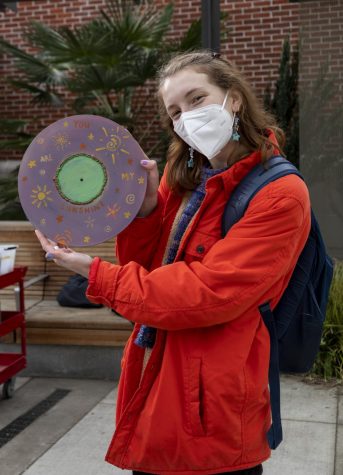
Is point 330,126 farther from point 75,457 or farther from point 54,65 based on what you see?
point 54,65

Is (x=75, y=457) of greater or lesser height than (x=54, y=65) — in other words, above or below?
below

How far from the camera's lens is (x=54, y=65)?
9.30 metres

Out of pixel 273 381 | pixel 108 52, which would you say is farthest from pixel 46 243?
pixel 108 52

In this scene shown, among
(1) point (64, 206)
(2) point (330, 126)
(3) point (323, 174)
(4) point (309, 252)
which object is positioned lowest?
(3) point (323, 174)

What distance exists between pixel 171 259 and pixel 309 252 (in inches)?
14.0

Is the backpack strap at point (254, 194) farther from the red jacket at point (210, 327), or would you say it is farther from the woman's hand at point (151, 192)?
the woman's hand at point (151, 192)

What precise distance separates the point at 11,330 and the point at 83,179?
2.85m

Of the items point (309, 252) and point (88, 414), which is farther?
point (88, 414)

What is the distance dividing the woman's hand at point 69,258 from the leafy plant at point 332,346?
3.26m

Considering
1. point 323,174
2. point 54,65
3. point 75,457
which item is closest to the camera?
point 75,457

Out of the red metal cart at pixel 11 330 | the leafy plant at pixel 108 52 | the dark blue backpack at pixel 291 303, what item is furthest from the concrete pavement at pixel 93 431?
the leafy plant at pixel 108 52

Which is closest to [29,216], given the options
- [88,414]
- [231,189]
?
[231,189]

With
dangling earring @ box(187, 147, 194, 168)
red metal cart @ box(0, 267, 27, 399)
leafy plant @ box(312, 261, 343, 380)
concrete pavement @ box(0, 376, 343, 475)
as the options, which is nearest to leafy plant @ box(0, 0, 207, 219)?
red metal cart @ box(0, 267, 27, 399)

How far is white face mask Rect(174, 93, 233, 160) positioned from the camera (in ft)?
5.59
